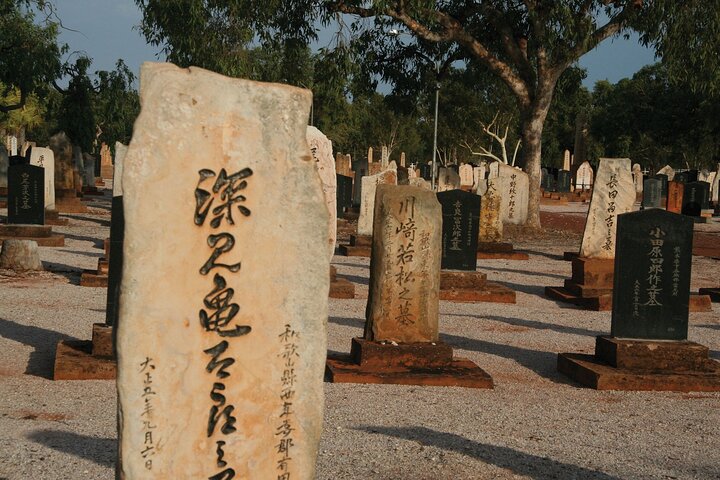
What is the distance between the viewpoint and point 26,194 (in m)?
16.4

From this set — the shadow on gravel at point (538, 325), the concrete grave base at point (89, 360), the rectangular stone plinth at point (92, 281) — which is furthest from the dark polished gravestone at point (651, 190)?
the concrete grave base at point (89, 360)

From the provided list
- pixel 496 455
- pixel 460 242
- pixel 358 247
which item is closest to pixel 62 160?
pixel 358 247

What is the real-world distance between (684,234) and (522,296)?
5180 millimetres

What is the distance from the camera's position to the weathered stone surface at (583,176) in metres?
44.0

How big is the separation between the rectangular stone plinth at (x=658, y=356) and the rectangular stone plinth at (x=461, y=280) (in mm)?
4855

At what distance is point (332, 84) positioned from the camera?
20.9 metres

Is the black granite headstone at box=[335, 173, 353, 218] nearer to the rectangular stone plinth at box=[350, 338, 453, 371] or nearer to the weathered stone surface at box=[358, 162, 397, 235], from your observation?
the weathered stone surface at box=[358, 162, 397, 235]

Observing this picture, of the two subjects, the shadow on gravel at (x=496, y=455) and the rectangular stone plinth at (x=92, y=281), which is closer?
the shadow on gravel at (x=496, y=455)

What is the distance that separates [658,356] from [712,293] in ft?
19.2

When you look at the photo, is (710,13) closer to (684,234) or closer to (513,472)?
(684,234)

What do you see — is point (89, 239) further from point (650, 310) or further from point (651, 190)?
point (651, 190)

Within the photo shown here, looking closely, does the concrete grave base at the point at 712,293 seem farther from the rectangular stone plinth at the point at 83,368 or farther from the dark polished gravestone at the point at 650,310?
A: the rectangular stone plinth at the point at 83,368

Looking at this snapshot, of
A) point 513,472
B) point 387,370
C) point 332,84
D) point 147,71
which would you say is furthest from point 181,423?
point 332,84

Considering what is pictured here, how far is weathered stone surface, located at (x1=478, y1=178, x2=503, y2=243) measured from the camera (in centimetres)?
1747
